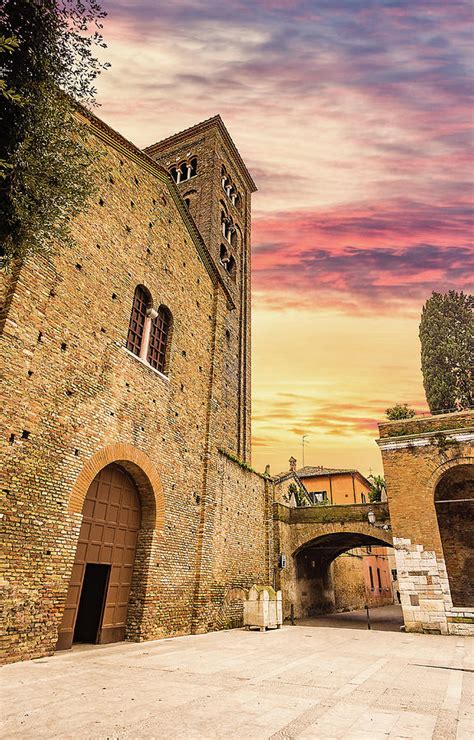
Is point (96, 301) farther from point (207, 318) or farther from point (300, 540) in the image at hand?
point (300, 540)

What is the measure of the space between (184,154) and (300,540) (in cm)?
2418

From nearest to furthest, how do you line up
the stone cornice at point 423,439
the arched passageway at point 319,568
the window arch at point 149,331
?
the window arch at point 149,331
the stone cornice at point 423,439
the arched passageway at point 319,568

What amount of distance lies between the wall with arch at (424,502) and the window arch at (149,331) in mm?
Result: 8073

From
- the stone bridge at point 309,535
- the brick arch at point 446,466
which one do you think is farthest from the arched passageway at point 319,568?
the brick arch at point 446,466

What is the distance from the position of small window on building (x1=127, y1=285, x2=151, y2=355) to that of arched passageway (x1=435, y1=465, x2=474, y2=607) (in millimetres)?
12508

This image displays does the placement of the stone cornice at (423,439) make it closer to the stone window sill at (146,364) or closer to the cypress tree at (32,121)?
the stone window sill at (146,364)

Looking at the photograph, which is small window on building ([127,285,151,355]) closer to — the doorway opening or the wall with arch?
the doorway opening

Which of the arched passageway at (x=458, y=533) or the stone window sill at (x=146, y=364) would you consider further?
the arched passageway at (x=458, y=533)

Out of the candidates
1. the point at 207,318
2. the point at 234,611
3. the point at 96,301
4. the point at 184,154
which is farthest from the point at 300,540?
the point at 184,154

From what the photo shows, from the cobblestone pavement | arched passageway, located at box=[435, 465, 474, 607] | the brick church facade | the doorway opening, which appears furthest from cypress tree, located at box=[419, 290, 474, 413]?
the doorway opening

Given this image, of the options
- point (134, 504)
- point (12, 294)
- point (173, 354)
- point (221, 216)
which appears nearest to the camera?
point (12, 294)

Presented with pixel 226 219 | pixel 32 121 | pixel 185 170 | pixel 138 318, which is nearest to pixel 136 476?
pixel 138 318

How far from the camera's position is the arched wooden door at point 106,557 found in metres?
8.68

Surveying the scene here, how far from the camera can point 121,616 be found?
916cm
